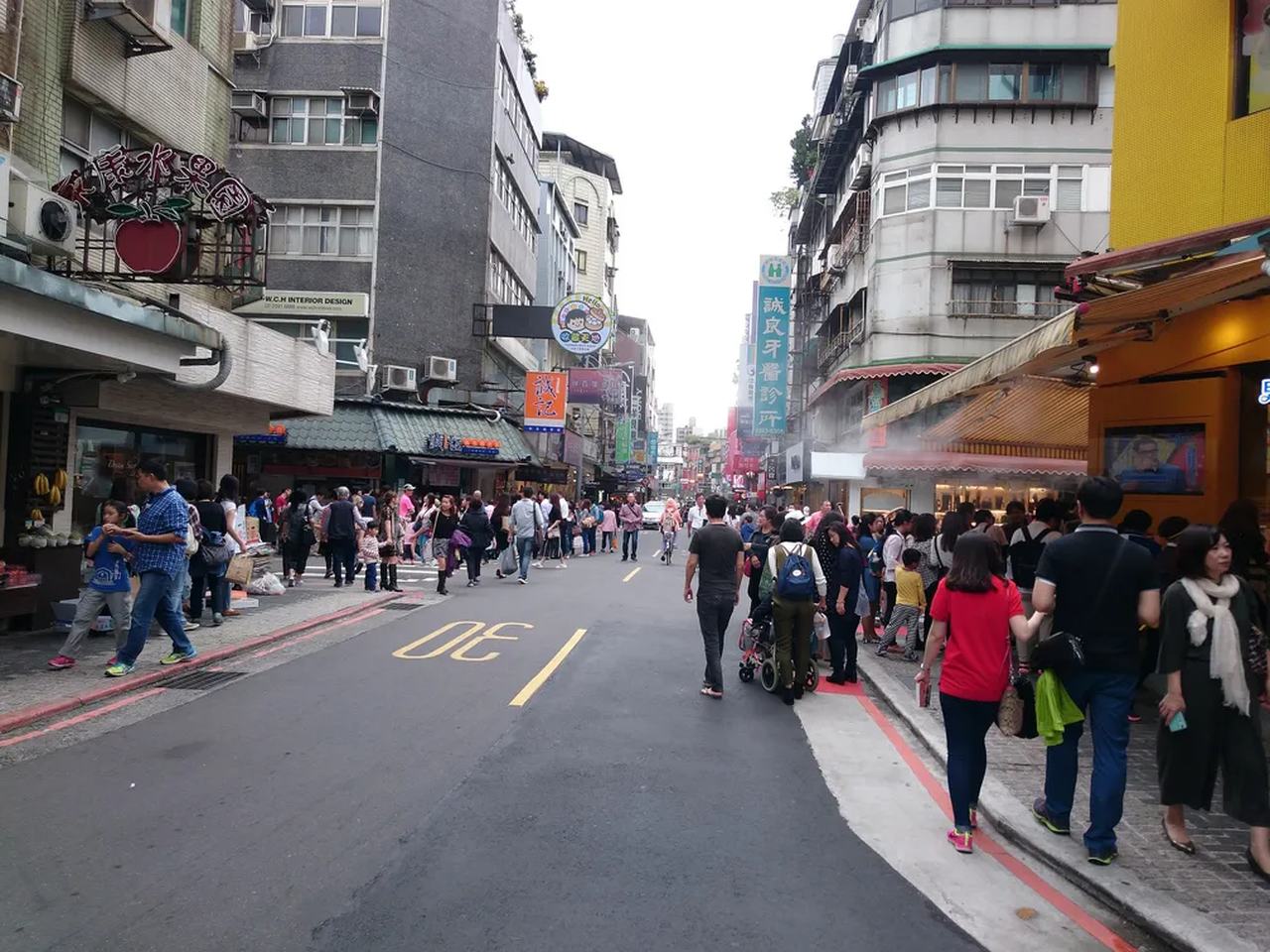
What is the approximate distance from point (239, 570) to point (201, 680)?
4.13 metres

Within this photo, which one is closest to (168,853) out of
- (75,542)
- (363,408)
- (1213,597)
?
(1213,597)

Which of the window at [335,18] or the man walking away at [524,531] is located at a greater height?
the window at [335,18]

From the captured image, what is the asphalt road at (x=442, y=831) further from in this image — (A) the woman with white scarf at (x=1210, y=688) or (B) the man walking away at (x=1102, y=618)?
(A) the woman with white scarf at (x=1210, y=688)

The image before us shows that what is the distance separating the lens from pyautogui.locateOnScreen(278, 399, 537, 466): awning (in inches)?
1086

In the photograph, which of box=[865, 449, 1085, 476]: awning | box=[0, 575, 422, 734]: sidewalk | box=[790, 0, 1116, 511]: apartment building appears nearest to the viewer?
box=[0, 575, 422, 734]: sidewalk

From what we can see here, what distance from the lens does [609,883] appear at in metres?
4.33

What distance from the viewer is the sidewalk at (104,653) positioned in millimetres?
7297

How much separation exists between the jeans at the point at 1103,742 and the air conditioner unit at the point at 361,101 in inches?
1123

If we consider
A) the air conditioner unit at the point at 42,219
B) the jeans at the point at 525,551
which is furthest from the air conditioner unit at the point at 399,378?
the air conditioner unit at the point at 42,219

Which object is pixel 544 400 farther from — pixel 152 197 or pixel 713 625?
pixel 713 625

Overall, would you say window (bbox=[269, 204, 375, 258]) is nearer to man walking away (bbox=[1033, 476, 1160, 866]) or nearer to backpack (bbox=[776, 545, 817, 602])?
backpack (bbox=[776, 545, 817, 602])

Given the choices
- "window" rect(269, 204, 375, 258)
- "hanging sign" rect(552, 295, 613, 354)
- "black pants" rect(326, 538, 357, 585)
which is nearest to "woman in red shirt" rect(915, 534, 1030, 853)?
"black pants" rect(326, 538, 357, 585)

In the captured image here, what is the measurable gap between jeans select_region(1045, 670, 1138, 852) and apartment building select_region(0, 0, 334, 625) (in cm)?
871

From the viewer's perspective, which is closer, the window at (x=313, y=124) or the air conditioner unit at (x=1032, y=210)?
the air conditioner unit at (x=1032, y=210)
